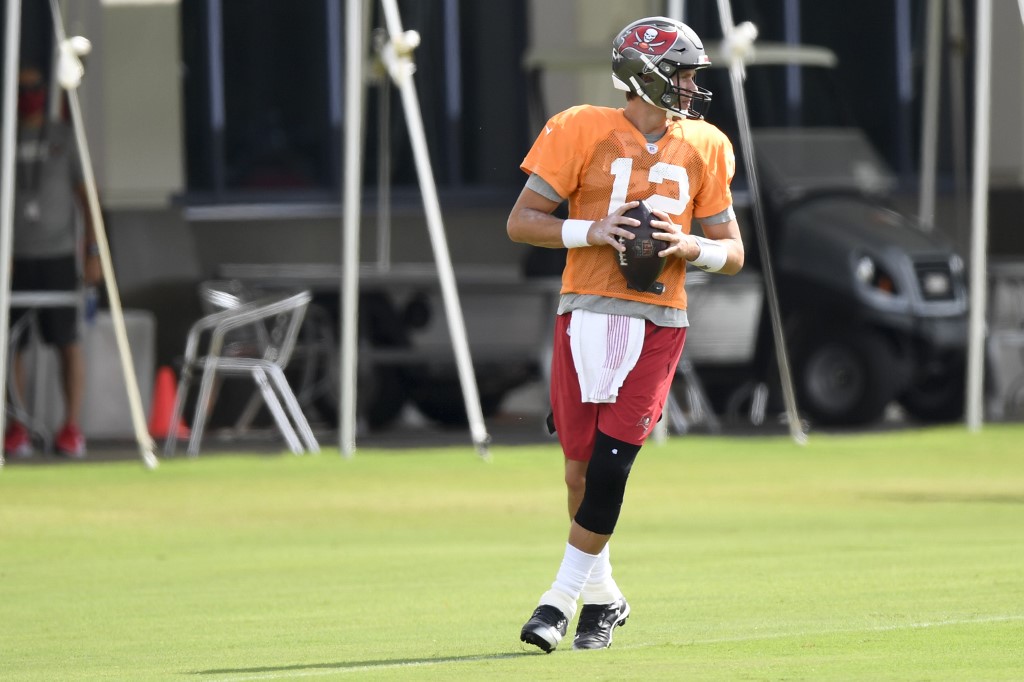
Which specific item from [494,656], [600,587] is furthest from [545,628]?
[600,587]

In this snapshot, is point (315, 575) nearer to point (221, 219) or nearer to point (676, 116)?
point (676, 116)

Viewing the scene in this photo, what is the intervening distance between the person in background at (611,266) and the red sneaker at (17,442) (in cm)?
875

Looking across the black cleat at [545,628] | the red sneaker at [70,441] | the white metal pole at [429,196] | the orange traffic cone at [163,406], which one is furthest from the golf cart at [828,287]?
the black cleat at [545,628]

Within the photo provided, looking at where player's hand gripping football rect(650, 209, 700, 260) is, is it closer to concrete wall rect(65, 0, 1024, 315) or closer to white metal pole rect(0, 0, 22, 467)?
white metal pole rect(0, 0, 22, 467)

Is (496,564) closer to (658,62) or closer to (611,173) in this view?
(611,173)

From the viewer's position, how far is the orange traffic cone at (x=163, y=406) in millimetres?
17219

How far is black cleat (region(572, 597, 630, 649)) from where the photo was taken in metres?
6.41

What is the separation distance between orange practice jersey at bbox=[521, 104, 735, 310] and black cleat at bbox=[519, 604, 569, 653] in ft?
2.89

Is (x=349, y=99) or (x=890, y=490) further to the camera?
(x=349, y=99)

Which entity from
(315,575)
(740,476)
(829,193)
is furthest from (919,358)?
(315,575)

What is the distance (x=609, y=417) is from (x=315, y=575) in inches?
106

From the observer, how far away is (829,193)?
17516 millimetres

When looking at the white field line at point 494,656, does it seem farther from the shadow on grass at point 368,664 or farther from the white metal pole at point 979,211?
the white metal pole at point 979,211

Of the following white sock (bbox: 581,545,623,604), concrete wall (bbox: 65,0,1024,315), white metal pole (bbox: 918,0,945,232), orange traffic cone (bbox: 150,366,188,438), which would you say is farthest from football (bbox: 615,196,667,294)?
concrete wall (bbox: 65,0,1024,315)
